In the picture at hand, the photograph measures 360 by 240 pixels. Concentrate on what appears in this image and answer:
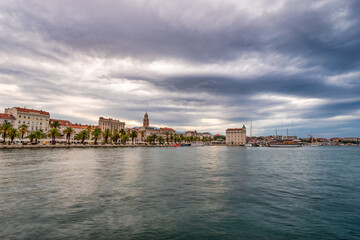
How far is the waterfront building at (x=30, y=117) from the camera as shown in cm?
14200

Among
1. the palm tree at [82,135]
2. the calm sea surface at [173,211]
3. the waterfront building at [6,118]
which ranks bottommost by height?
the calm sea surface at [173,211]

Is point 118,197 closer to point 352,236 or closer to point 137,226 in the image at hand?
point 137,226

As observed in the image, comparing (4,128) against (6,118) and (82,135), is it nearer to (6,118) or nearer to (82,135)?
(6,118)

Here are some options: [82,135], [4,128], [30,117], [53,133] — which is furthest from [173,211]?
[30,117]

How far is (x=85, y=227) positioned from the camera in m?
12.8

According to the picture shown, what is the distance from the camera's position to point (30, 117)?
14788 cm

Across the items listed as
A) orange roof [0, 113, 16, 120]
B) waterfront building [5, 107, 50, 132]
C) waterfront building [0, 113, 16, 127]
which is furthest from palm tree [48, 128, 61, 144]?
orange roof [0, 113, 16, 120]

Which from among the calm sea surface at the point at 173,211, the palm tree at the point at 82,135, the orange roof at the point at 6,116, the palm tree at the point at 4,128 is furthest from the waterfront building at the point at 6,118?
the calm sea surface at the point at 173,211

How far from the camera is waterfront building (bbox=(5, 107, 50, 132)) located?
142 meters

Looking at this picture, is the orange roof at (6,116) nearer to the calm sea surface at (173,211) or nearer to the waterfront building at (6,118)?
the waterfront building at (6,118)

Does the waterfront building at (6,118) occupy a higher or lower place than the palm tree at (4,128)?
higher

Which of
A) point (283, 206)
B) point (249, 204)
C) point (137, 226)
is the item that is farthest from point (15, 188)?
point (283, 206)

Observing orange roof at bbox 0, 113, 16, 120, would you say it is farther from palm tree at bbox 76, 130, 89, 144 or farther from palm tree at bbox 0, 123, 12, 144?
palm tree at bbox 0, 123, 12, 144

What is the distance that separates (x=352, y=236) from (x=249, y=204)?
7.25m
